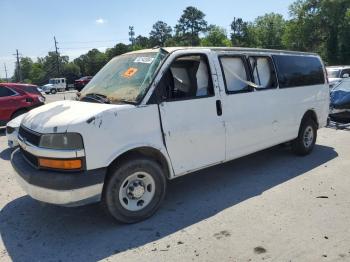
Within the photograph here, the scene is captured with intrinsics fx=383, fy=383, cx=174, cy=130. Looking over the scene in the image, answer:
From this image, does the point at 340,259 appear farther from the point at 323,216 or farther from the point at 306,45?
the point at 306,45

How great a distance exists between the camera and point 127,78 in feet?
16.1

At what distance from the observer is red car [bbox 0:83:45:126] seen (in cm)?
1177

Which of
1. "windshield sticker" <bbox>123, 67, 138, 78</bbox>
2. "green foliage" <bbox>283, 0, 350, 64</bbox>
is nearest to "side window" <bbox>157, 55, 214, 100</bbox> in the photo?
"windshield sticker" <bbox>123, 67, 138, 78</bbox>

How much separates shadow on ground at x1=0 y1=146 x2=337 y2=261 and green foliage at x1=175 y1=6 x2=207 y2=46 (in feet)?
330

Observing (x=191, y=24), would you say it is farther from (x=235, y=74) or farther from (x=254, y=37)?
(x=235, y=74)

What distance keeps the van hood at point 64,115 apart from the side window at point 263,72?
8.30 ft

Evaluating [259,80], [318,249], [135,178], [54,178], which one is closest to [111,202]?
[135,178]

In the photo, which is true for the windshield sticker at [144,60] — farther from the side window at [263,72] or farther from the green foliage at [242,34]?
the green foliage at [242,34]

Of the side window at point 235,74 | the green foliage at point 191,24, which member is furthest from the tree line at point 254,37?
the side window at point 235,74

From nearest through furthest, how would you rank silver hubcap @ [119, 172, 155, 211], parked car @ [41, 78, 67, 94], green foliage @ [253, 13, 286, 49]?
silver hubcap @ [119, 172, 155, 211]
parked car @ [41, 78, 67, 94]
green foliage @ [253, 13, 286, 49]

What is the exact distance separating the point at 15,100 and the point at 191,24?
98.3m

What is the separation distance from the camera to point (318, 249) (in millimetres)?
3828

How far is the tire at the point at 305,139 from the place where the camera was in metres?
7.19

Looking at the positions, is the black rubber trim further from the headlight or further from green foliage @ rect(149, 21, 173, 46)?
green foliage @ rect(149, 21, 173, 46)
